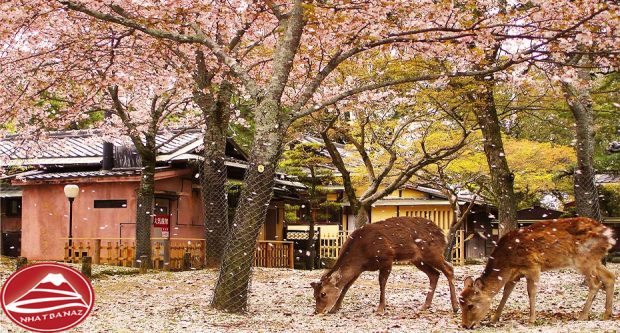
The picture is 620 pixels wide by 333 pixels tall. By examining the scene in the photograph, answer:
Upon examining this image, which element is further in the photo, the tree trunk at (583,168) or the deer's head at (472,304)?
the tree trunk at (583,168)

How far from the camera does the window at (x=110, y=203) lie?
25328mm

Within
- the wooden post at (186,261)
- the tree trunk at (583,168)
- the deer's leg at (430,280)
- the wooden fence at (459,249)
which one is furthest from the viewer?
the wooden fence at (459,249)

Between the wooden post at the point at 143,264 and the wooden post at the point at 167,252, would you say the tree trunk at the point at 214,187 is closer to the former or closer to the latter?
the wooden post at the point at 143,264

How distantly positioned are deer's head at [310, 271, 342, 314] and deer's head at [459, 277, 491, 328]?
2.28m

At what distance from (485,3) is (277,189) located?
51.2 feet

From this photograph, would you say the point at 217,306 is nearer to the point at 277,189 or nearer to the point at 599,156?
the point at 277,189

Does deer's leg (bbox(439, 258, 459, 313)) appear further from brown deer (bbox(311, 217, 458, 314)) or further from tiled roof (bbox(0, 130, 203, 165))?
tiled roof (bbox(0, 130, 203, 165))

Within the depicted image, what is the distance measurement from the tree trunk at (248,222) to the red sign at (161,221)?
14441 millimetres

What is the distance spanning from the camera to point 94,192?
25828 mm

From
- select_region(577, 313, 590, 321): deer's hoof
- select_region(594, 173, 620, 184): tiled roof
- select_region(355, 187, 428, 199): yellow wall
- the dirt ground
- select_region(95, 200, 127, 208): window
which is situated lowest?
the dirt ground

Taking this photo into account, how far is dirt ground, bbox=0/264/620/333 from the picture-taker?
995 centimetres

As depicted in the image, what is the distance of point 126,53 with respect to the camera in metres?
18.7

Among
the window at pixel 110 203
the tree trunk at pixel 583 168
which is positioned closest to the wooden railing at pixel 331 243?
the window at pixel 110 203

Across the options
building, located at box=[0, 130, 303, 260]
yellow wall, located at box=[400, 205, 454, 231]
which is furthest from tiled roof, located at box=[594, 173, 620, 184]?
building, located at box=[0, 130, 303, 260]
